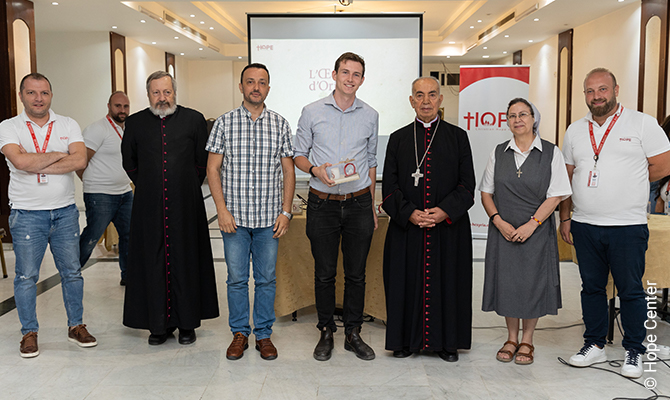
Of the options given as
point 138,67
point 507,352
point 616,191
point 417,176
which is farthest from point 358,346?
point 138,67

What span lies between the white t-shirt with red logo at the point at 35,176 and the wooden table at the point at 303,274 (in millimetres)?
1492

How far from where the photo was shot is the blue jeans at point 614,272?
3064 millimetres

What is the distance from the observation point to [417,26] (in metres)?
6.98

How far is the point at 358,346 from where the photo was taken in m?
3.38

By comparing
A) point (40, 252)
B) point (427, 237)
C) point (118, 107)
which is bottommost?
point (40, 252)

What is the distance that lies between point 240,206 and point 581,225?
2.02 meters

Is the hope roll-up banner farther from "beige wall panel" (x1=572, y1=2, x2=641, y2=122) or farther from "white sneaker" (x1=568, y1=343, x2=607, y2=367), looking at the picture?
"white sneaker" (x1=568, y1=343, x2=607, y2=367)

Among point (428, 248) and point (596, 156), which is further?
point (428, 248)

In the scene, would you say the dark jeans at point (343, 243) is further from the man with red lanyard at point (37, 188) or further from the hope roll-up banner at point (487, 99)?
the hope roll-up banner at point (487, 99)

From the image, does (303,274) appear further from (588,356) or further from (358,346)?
(588,356)

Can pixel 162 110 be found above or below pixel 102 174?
above

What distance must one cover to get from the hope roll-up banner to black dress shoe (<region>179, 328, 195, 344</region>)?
4.79m

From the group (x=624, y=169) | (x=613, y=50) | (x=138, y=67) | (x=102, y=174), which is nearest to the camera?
(x=624, y=169)

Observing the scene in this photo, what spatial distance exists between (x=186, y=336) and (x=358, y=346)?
1.16 m
